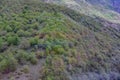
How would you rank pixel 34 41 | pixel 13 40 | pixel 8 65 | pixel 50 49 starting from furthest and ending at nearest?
1. pixel 13 40
2. pixel 34 41
3. pixel 50 49
4. pixel 8 65

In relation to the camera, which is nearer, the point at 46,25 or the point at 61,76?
the point at 61,76

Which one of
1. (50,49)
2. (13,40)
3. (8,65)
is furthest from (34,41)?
(8,65)

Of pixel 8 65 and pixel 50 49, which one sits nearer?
pixel 8 65

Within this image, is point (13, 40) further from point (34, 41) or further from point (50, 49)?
point (50, 49)

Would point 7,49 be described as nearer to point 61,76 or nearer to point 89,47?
point 61,76

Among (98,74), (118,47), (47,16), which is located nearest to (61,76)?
(98,74)

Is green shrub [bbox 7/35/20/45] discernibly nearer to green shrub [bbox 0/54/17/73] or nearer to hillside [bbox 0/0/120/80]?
hillside [bbox 0/0/120/80]

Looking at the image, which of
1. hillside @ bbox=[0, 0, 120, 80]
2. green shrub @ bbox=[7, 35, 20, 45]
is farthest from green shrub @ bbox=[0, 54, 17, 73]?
green shrub @ bbox=[7, 35, 20, 45]

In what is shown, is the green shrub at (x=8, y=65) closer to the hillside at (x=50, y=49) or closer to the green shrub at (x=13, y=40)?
the hillside at (x=50, y=49)
